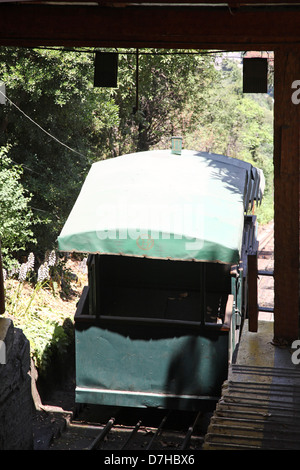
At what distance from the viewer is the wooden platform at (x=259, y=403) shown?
517 centimetres

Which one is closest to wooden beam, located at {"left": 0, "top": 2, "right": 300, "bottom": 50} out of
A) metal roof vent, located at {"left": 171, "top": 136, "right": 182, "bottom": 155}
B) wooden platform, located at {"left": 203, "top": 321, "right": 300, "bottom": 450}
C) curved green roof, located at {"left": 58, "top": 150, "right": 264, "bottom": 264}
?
curved green roof, located at {"left": 58, "top": 150, "right": 264, "bottom": 264}

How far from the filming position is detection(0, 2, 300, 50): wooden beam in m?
6.60

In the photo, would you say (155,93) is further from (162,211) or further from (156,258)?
(156,258)

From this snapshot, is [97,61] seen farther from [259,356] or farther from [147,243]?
[259,356]

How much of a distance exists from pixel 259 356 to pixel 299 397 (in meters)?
1.33

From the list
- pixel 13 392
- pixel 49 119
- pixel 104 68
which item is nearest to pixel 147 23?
pixel 104 68

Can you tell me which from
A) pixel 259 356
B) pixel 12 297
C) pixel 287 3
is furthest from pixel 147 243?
pixel 12 297

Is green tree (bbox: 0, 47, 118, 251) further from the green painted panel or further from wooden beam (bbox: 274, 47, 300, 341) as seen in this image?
wooden beam (bbox: 274, 47, 300, 341)

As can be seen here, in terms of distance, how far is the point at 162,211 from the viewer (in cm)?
734

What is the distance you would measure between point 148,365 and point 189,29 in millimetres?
3904

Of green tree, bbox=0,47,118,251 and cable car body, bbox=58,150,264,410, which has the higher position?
green tree, bbox=0,47,118,251

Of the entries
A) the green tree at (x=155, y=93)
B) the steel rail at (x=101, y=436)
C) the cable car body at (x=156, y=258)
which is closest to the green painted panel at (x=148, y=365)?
the cable car body at (x=156, y=258)

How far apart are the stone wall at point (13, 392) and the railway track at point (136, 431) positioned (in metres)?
1.95
